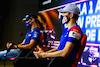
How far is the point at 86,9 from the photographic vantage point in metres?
3.22

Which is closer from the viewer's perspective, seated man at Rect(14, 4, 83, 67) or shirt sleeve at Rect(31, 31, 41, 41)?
seated man at Rect(14, 4, 83, 67)

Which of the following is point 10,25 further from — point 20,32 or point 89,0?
point 89,0

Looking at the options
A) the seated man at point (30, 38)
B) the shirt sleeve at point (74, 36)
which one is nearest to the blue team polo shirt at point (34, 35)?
the seated man at point (30, 38)

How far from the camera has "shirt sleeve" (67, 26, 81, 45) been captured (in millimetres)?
1684

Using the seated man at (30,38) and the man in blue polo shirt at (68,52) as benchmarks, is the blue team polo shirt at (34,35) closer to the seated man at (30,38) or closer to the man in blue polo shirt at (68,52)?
the seated man at (30,38)

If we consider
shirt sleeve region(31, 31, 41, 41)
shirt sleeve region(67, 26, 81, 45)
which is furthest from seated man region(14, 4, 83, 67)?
shirt sleeve region(31, 31, 41, 41)

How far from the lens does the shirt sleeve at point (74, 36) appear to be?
5.52ft

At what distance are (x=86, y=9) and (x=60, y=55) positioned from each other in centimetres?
191

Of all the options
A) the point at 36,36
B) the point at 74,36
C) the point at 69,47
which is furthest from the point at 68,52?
the point at 36,36

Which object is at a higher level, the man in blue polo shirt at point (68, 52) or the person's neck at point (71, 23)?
the person's neck at point (71, 23)

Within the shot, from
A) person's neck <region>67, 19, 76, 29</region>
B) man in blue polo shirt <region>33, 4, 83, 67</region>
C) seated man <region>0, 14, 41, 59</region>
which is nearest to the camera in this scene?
man in blue polo shirt <region>33, 4, 83, 67</region>

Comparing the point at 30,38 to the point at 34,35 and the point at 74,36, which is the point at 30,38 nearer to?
the point at 34,35

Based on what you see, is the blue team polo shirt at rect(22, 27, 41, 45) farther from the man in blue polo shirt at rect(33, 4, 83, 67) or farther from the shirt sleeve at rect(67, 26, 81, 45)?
the shirt sleeve at rect(67, 26, 81, 45)

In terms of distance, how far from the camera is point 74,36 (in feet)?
5.57
